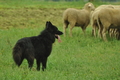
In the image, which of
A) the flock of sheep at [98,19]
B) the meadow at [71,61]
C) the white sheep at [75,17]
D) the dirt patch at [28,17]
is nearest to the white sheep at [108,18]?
the flock of sheep at [98,19]

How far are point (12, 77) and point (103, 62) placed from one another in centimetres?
496

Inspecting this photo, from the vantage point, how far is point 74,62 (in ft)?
38.9

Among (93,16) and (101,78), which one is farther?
(93,16)

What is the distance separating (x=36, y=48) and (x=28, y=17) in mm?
17244

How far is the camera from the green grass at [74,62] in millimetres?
8666

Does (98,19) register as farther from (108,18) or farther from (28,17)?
(28,17)

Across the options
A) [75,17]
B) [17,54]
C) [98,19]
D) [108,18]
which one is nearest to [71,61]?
[17,54]

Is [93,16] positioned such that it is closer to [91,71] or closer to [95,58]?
[95,58]

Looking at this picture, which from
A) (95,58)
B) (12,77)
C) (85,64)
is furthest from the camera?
(95,58)

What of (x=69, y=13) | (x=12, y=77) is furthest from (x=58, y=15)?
(x=12, y=77)

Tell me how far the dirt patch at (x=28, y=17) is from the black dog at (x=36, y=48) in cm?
1278

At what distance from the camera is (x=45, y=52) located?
9.97 m

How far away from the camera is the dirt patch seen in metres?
24.2

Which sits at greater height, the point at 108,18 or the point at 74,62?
the point at 108,18
